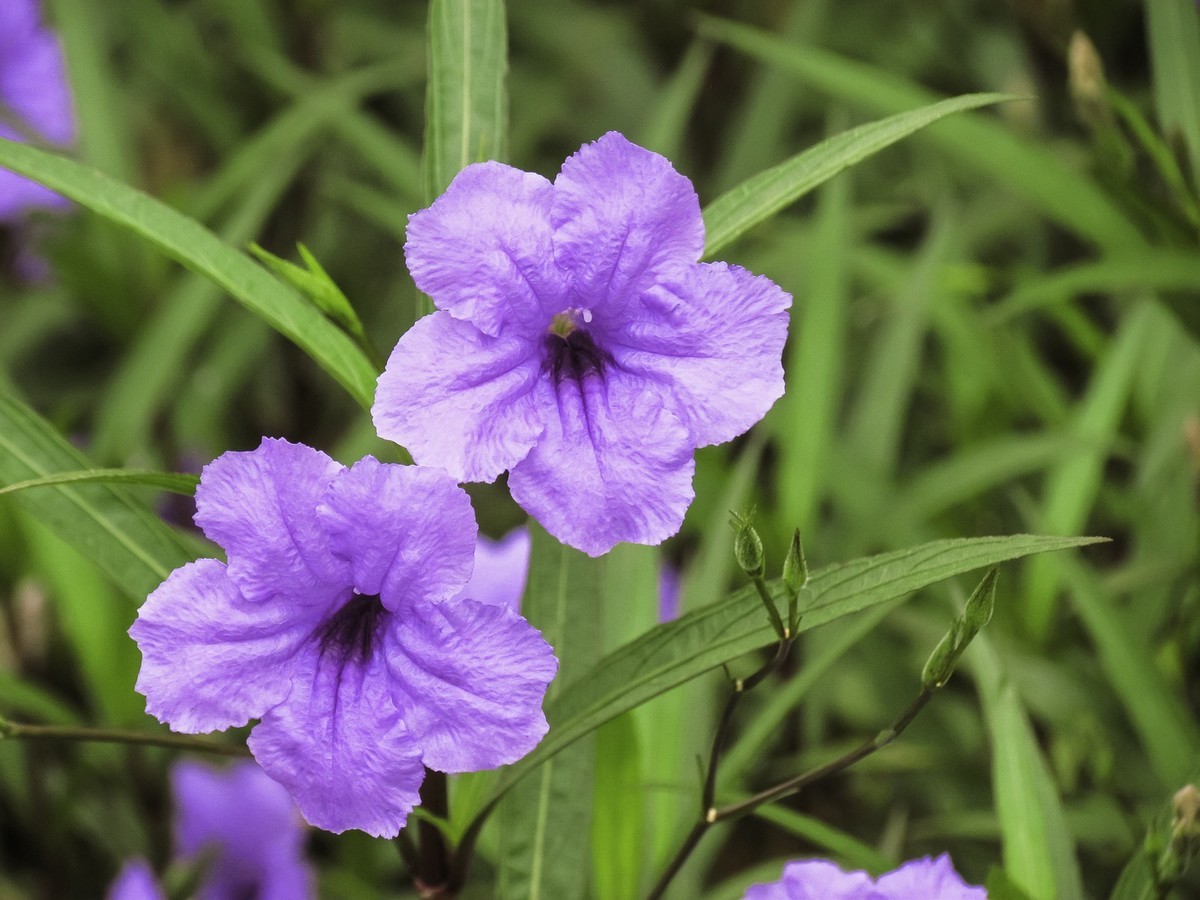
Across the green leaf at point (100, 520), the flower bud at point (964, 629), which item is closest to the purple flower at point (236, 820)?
the green leaf at point (100, 520)

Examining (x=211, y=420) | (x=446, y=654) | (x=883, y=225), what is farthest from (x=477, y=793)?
(x=883, y=225)

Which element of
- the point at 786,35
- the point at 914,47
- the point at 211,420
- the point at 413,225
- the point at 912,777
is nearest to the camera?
the point at 413,225

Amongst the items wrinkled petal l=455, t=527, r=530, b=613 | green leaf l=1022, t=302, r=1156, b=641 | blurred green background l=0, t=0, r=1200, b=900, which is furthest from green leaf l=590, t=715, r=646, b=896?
green leaf l=1022, t=302, r=1156, b=641

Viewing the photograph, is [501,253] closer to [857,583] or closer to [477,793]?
[857,583]

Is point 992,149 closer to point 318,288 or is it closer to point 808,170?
point 808,170

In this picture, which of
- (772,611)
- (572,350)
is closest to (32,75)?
(572,350)
